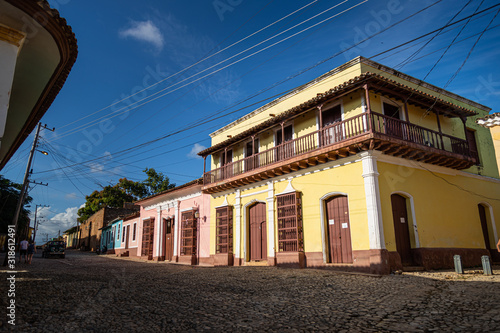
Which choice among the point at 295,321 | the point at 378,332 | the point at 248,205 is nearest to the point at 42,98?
the point at 295,321

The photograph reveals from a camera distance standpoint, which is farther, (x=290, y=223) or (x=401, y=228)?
(x=290, y=223)

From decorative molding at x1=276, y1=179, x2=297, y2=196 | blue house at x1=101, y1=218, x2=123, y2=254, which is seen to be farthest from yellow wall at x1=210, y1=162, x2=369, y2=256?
blue house at x1=101, y1=218, x2=123, y2=254

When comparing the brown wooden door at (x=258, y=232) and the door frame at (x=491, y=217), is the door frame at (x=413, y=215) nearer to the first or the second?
the door frame at (x=491, y=217)

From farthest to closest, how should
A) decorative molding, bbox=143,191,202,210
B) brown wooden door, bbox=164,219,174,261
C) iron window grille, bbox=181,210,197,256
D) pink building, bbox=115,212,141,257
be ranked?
pink building, bbox=115,212,141,257, brown wooden door, bbox=164,219,174,261, decorative molding, bbox=143,191,202,210, iron window grille, bbox=181,210,197,256

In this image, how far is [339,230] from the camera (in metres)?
11.1

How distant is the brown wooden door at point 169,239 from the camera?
67.2 ft

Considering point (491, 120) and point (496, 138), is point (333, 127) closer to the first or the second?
point (491, 120)

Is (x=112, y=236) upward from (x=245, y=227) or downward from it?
upward

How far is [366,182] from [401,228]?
231cm

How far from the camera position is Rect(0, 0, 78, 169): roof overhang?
14.4ft

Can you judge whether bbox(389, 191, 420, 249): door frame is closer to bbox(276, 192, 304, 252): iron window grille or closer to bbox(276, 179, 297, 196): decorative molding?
bbox(276, 192, 304, 252): iron window grille

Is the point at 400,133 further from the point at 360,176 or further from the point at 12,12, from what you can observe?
the point at 12,12

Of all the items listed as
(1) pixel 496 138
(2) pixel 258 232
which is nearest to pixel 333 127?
(2) pixel 258 232

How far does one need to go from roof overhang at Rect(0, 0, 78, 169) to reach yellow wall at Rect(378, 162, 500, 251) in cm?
920
